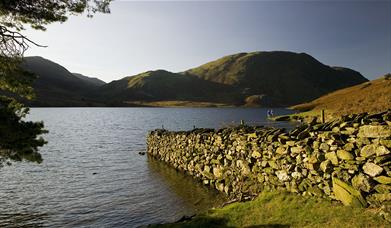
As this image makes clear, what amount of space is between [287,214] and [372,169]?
3.78 meters

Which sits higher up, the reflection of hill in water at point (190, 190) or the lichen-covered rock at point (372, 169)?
the lichen-covered rock at point (372, 169)

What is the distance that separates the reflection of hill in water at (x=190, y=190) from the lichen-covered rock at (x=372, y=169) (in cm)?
1021

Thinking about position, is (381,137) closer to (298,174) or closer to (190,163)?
(298,174)

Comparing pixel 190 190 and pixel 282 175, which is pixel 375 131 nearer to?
pixel 282 175

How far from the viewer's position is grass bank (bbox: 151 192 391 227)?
10.8 m

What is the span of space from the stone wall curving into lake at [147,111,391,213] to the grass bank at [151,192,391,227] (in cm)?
55

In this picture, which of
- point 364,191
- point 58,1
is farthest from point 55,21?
point 364,191

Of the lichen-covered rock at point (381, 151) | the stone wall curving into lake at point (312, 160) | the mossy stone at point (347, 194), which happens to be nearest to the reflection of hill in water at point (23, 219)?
the stone wall curving into lake at point (312, 160)

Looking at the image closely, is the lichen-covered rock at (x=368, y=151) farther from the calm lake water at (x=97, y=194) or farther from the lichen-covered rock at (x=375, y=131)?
the calm lake water at (x=97, y=194)

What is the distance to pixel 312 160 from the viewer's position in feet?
46.7

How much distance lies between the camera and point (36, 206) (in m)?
21.8

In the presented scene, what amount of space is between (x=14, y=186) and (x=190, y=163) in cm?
1573

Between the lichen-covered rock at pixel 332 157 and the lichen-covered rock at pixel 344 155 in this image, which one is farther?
the lichen-covered rock at pixel 332 157

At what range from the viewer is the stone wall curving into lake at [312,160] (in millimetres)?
11289
